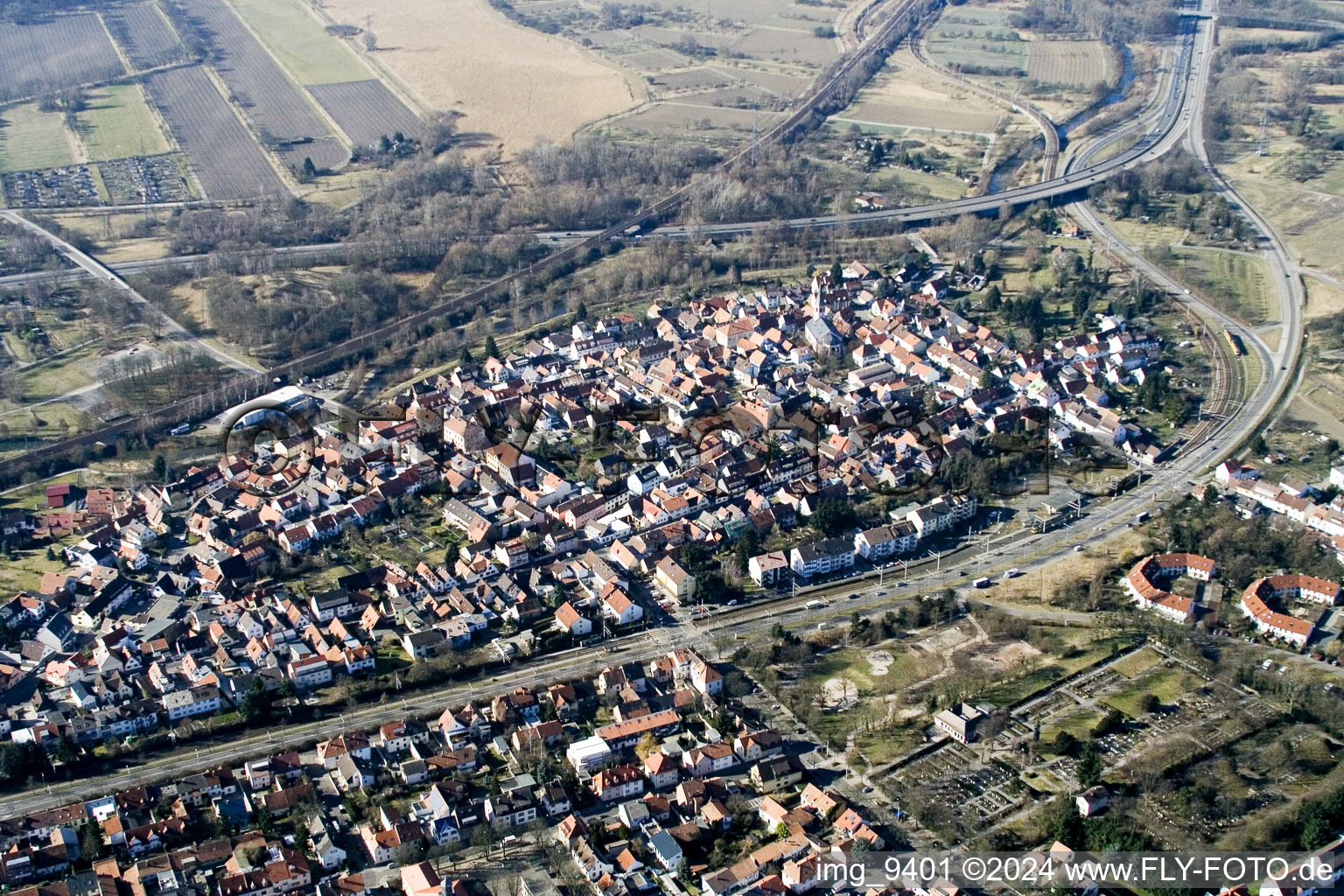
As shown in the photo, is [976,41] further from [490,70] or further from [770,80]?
[490,70]

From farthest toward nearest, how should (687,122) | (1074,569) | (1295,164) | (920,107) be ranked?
(920,107) → (687,122) → (1295,164) → (1074,569)

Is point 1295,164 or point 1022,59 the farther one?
point 1022,59

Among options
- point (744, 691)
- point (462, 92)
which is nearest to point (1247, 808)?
point (744, 691)

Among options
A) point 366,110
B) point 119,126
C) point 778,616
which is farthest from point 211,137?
point 778,616

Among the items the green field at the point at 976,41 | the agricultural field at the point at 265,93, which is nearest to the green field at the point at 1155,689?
the agricultural field at the point at 265,93

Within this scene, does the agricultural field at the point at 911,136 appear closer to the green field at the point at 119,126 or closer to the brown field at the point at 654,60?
the brown field at the point at 654,60

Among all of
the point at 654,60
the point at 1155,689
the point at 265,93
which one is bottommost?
the point at 1155,689
